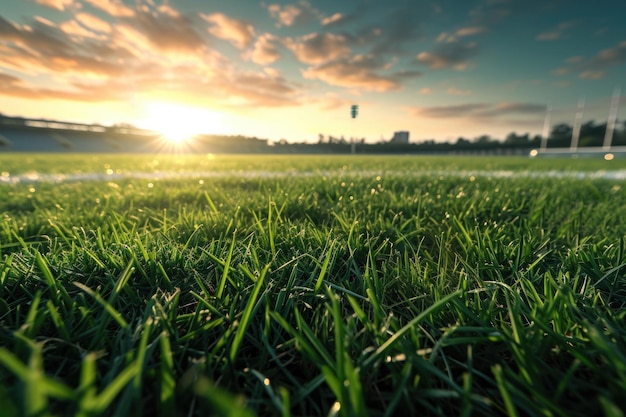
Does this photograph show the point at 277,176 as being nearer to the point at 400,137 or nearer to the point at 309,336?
the point at 309,336

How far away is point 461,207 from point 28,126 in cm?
5067

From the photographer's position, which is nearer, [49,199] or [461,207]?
[461,207]

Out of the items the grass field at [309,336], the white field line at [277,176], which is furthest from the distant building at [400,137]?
the grass field at [309,336]

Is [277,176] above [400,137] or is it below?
below

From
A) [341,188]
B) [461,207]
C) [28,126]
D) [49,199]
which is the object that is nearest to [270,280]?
[461,207]

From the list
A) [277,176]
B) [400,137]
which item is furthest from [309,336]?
[400,137]

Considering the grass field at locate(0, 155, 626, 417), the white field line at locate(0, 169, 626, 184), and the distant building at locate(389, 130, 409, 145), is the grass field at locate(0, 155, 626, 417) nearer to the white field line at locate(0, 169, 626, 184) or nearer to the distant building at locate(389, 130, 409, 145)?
the white field line at locate(0, 169, 626, 184)

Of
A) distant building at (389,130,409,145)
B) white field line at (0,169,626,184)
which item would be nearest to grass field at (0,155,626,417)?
white field line at (0,169,626,184)

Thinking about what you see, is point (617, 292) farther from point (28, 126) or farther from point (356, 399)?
point (28, 126)

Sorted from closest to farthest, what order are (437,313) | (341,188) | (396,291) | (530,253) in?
(437,313), (396,291), (530,253), (341,188)

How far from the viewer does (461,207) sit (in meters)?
1.63

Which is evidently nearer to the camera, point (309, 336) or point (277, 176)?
point (309, 336)

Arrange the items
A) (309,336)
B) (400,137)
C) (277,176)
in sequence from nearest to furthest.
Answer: (309,336) → (277,176) → (400,137)

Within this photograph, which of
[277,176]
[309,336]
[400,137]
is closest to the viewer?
[309,336]
